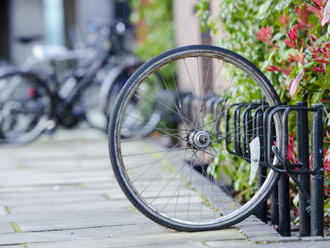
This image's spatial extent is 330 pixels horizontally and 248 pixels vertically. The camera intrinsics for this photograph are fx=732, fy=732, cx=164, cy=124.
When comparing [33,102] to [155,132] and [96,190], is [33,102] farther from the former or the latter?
[96,190]

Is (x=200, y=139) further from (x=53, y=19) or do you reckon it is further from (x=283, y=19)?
(x=53, y=19)

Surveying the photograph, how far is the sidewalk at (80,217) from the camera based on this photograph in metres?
2.81

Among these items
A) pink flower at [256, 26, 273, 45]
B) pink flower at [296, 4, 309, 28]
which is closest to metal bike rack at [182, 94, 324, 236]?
pink flower at [256, 26, 273, 45]

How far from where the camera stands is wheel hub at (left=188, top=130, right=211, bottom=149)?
9.79 feet

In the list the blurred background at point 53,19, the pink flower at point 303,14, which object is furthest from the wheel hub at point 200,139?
the blurred background at point 53,19

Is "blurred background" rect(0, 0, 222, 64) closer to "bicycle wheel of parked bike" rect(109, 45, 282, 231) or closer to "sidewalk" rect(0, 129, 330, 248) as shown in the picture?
"sidewalk" rect(0, 129, 330, 248)

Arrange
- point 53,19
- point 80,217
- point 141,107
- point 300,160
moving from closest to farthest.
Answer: point 300,160, point 80,217, point 141,107, point 53,19

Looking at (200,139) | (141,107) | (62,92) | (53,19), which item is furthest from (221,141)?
(53,19)

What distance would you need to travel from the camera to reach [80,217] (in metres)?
3.37

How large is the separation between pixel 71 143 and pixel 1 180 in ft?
6.73

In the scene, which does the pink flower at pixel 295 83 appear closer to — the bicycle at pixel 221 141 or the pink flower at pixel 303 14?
the bicycle at pixel 221 141

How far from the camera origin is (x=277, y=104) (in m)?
2.99

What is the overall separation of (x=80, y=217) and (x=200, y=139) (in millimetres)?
749

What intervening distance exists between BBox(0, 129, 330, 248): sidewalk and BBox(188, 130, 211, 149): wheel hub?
359mm
